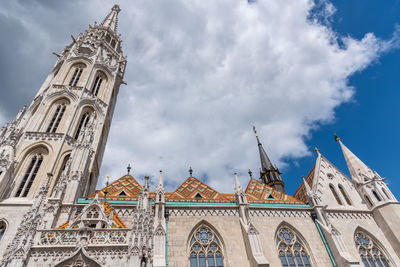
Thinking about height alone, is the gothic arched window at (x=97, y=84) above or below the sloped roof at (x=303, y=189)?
above

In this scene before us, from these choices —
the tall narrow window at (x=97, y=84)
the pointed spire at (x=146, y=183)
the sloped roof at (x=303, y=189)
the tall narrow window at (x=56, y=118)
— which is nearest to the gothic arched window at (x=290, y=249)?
the sloped roof at (x=303, y=189)

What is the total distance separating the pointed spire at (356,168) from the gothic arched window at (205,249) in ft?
42.3

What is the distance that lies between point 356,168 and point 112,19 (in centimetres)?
3468

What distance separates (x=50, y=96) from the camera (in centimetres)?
1828

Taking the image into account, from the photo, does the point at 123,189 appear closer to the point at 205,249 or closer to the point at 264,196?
the point at 205,249

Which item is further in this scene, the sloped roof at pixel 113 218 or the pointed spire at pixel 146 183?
the pointed spire at pixel 146 183

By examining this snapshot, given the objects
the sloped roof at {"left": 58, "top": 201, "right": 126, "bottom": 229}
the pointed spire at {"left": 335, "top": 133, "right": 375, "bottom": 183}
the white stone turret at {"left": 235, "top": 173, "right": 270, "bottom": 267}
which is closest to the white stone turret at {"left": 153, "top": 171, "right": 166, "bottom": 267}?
the sloped roof at {"left": 58, "top": 201, "right": 126, "bottom": 229}

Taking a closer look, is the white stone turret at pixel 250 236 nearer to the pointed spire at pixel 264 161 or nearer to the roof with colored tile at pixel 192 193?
the roof with colored tile at pixel 192 193

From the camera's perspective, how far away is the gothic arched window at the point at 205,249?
39.1ft

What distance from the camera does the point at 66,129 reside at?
1634cm

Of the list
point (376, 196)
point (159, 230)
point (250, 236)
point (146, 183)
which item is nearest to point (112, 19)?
point (146, 183)

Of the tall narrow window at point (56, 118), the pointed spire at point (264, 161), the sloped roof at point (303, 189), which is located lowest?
the sloped roof at point (303, 189)

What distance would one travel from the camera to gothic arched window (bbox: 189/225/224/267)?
39.1 feet

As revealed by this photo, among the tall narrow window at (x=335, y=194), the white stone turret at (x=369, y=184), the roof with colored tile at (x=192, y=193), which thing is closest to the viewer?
the roof with colored tile at (x=192, y=193)
